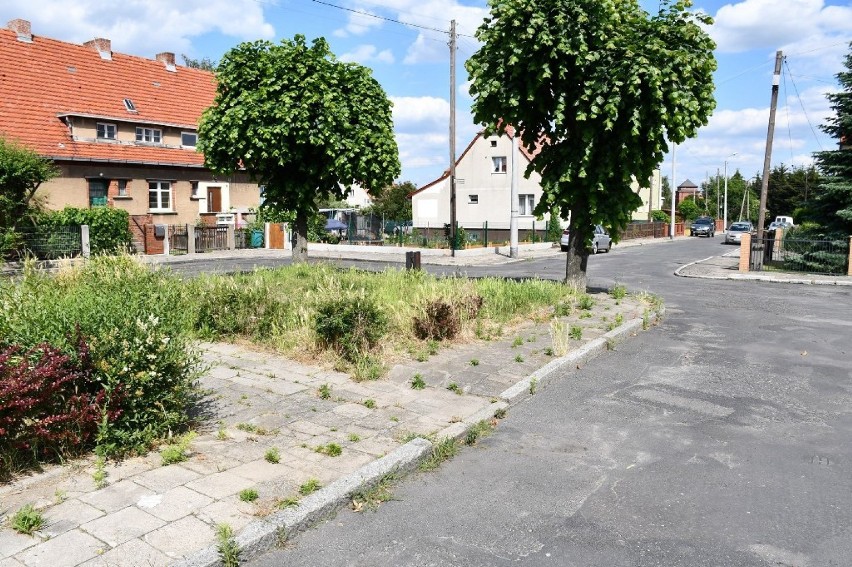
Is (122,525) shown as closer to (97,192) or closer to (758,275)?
(758,275)

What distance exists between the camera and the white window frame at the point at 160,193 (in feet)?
104

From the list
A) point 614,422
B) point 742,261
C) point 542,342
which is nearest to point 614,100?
point 542,342

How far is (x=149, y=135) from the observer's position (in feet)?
106

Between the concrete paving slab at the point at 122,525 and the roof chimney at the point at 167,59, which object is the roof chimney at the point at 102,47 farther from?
the concrete paving slab at the point at 122,525

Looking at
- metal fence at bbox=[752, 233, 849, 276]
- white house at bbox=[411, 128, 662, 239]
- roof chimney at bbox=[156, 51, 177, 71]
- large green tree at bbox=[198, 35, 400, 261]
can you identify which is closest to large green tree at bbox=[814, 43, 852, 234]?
metal fence at bbox=[752, 233, 849, 276]

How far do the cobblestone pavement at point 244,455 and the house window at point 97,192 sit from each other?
982 inches

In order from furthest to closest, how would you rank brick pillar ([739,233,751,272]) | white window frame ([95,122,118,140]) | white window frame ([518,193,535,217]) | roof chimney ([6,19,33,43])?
white window frame ([518,193,535,217]), roof chimney ([6,19,33,43]), white window frame ([95,122,118,140]), brick pillar ([739,233,751,272])

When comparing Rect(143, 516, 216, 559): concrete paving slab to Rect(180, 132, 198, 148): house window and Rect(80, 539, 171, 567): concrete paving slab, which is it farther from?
Rect(180, 132, 198, 148): house window

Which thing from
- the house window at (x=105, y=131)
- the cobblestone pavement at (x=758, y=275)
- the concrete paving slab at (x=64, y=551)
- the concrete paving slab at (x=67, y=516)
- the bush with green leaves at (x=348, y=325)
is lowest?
the concrete paving slab at (x=64, y=551)

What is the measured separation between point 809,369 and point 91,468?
26.6 feet

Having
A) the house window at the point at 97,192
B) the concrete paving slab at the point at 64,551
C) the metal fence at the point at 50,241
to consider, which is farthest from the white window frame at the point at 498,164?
the concrete paving slab at the point at 64,551

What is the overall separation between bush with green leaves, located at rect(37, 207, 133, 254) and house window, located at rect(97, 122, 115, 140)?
504cm

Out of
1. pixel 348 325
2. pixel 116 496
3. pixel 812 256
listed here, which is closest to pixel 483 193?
pixel 812 256

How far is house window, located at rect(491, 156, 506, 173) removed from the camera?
156 ft
